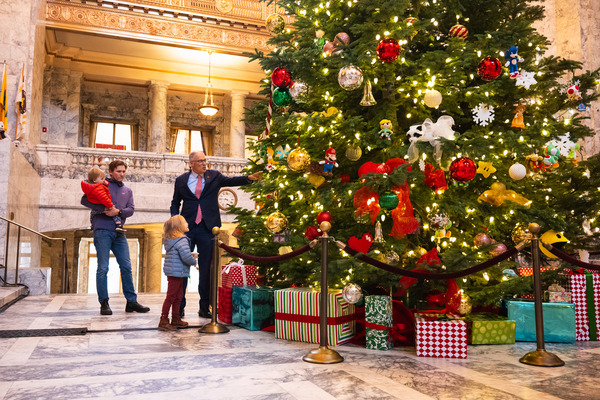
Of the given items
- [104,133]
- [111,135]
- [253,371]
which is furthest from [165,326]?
[104,133]

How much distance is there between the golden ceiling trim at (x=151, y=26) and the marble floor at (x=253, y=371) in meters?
13.3

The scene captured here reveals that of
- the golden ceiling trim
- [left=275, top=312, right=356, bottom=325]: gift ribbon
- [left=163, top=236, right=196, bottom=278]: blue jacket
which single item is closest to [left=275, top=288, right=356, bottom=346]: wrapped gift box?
[left=275, top=312, right=356, bottom=325]: gift ribbon

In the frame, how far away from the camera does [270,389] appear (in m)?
2.73

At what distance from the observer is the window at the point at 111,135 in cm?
2044

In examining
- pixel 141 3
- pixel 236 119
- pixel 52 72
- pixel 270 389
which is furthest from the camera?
pixel 236 119

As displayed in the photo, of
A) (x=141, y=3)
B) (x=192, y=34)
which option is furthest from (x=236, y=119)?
(x=141, y=3)

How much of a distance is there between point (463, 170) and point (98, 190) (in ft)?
13.0

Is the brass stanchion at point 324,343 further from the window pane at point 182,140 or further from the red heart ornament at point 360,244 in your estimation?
the window pane at point 182,140

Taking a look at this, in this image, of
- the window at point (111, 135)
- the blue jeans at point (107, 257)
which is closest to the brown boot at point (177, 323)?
the blue jeans at point (107, 257)

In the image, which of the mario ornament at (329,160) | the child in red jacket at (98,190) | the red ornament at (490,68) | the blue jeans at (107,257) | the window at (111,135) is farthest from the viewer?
the window at (111,135)

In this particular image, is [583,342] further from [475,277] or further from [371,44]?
[371,44]

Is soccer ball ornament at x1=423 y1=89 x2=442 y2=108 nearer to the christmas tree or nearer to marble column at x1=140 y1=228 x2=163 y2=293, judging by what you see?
the christmas tree

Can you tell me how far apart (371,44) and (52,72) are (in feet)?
55.1

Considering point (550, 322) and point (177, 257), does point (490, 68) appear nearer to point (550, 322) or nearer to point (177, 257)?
point (550, 322)
